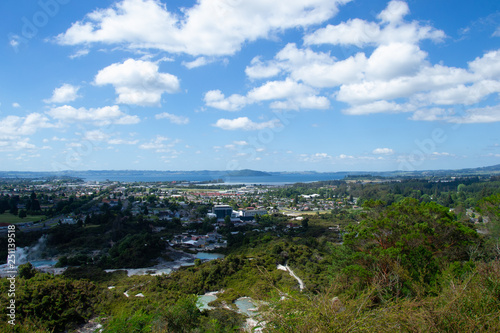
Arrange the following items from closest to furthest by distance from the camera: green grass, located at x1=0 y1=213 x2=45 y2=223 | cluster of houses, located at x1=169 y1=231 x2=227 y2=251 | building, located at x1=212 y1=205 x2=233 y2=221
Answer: cluster of houses, located at x1=169 y1=231 x2=227 y2=251
green grass, located at x1=0 y1=213 x2=45 y2=223
building, located at x1=212 y1=205 x2=233 y2=221

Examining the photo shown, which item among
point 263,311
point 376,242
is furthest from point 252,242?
point 263,311

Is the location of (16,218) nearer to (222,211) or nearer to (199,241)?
(199,241)

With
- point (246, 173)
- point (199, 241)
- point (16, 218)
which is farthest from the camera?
point (246, 173)

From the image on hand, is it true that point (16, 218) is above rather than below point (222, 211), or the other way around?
above

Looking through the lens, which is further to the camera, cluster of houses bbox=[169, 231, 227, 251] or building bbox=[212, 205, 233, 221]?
building bbox=[212, 205, 233, 221]

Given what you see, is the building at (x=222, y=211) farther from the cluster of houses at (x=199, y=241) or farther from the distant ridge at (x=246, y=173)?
the distant ridge at (x=246, y=173)

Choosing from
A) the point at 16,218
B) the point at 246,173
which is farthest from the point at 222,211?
the point at 246,173

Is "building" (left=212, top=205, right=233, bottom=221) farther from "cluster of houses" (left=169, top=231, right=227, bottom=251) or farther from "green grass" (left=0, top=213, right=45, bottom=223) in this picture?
"green grass" (left=0, top=213, right=45, bottom=223)

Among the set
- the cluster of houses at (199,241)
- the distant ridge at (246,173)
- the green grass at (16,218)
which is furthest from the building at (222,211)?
the distant ridge at (246,173)

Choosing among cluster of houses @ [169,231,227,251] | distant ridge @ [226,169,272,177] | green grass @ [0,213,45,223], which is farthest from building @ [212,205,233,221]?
distant ridge @ [226,169,272,177]

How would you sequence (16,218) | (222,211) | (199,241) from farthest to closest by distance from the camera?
(222,211)
(16,218)
(199,241)

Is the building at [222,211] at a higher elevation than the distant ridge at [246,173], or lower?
lower
